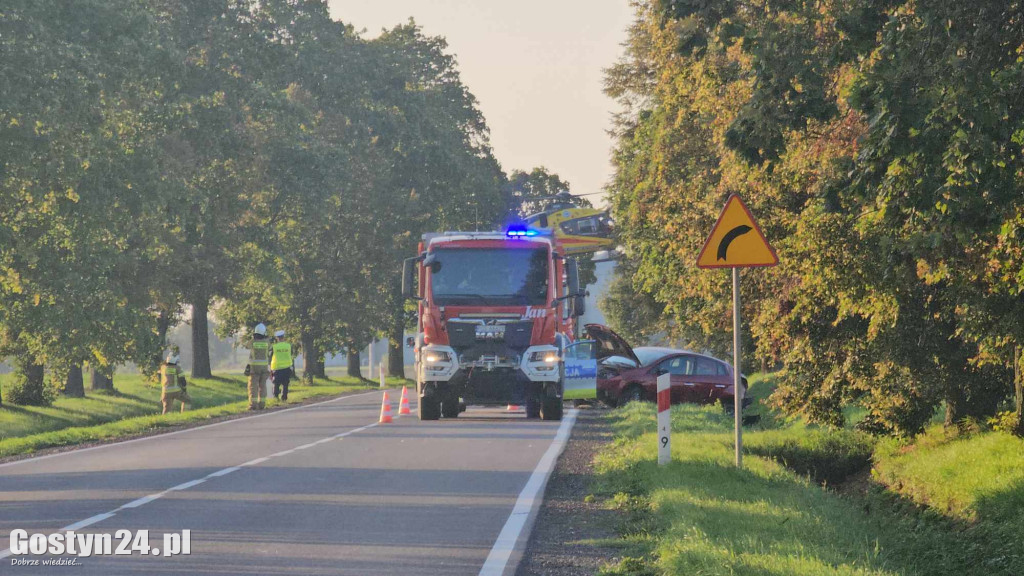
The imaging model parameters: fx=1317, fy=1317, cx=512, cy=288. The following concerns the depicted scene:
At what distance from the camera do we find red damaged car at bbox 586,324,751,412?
29.8 meters

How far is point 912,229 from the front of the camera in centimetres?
1288

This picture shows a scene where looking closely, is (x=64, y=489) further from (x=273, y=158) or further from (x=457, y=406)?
(x=273, y=158)

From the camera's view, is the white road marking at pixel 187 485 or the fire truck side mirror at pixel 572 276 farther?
the fire truck side mirror at pixel 572 276

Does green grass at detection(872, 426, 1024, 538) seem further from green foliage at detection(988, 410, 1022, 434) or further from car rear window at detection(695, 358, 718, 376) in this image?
car rear window at detection(695, 358, 718, 376)

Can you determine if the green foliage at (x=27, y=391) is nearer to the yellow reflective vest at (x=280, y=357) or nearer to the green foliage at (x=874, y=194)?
the yellow reflective vest at (x=280, y=357)

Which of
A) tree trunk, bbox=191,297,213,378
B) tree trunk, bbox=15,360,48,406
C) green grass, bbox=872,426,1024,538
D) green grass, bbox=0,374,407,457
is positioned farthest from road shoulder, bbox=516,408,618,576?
tree trunk, bbox=191,297,213,378

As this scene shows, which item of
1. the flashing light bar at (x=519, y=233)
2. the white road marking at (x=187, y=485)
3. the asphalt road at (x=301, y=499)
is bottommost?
the asphalt road at (x=301, y=499)

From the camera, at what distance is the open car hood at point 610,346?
3016 centimetres

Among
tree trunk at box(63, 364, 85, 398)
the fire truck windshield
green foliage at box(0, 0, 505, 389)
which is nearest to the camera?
the fire truck windshield

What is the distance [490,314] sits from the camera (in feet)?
71.8

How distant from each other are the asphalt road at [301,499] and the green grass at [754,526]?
969mm

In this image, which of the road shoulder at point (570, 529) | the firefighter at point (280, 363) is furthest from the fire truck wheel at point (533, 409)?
the firefighter at point (280, 363)

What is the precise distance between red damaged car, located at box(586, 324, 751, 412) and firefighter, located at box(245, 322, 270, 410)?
7.62 meters

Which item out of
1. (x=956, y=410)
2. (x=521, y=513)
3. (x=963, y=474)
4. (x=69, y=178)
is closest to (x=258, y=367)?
(x=69, y=178)
